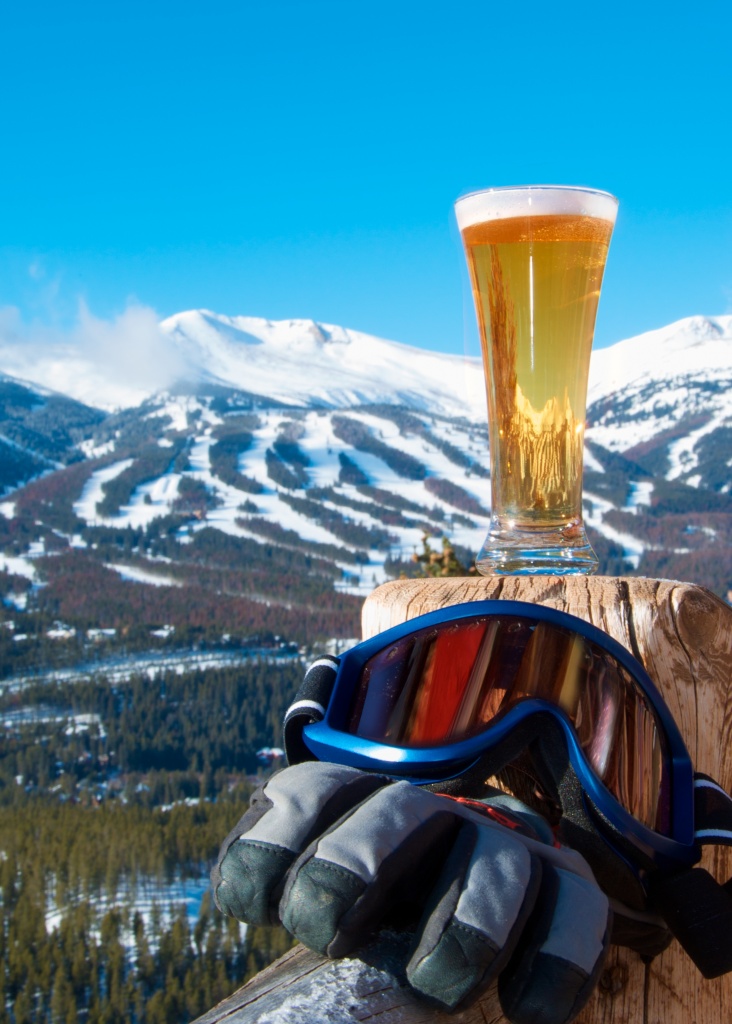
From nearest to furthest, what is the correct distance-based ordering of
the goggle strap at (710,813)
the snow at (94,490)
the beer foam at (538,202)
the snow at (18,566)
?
1. the goggle strap at (710,813)
2. the beer foam at (538,202)
3. the snow at (18,566)
4. the snow at (94,490)

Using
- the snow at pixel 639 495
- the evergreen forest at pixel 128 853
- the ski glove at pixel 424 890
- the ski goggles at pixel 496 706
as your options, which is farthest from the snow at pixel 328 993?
the snow at pixel 639 495

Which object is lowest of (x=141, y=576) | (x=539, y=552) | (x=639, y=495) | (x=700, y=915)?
(x=141, y=576)

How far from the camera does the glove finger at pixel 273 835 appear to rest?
2.79 feet

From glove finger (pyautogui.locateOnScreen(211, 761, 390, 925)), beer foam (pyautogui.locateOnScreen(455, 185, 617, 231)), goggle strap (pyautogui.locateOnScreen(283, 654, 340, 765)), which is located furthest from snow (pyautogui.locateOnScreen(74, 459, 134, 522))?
glove finger (pyautogui.locateOnScreen(211, 761, 390, 925))

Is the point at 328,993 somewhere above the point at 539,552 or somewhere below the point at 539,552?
below

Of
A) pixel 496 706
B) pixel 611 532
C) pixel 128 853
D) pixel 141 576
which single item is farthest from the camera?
pixel 141 576

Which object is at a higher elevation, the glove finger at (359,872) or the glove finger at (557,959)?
the glove finger at (359,872)

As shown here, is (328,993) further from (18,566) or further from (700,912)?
(18,566)

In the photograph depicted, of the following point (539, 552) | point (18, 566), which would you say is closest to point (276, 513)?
point (18, 566)

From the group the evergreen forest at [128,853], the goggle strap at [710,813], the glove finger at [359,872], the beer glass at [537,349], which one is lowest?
the evergreen forest at [128,853]

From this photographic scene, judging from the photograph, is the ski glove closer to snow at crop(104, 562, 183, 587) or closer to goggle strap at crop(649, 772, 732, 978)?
goggle strap at crop(649, 772, 732, 978)

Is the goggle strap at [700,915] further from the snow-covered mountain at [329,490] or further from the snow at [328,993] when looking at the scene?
the snow-covered mountain at [329,490]

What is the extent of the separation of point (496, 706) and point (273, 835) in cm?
48

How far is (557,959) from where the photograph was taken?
0.82 m
